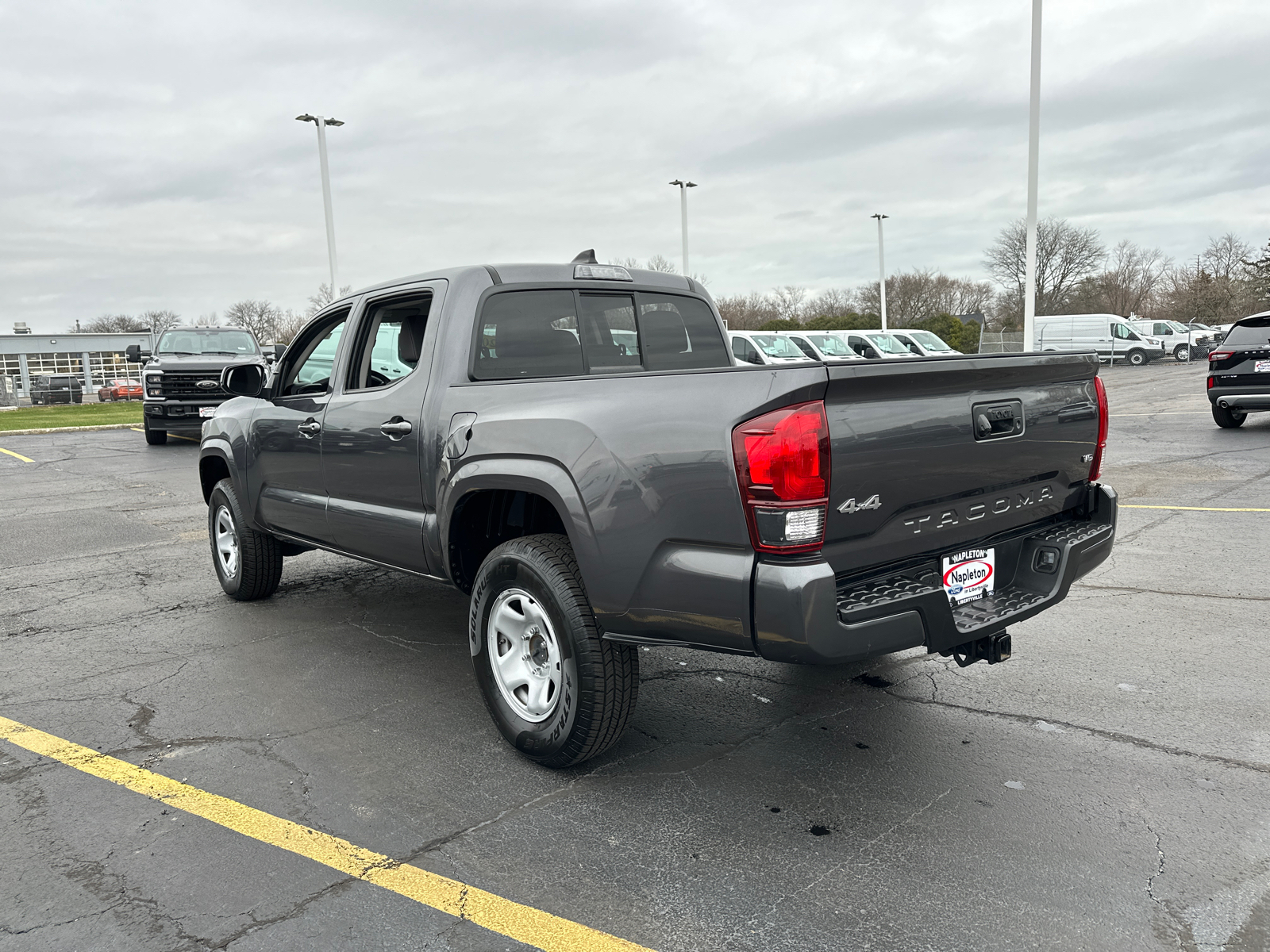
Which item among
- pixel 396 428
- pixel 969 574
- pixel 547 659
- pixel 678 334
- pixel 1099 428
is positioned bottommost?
pixel 547 659

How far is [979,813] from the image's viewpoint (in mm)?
3127

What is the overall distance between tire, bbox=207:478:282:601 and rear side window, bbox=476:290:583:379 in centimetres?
252

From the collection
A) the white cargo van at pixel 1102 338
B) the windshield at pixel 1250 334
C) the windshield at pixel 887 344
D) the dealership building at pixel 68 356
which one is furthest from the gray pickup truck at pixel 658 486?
the dealership building at pixel 68 356

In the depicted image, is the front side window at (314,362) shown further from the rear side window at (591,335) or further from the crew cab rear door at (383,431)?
the rear side window at (591,335)

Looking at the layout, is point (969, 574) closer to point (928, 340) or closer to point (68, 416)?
point (68, 416)

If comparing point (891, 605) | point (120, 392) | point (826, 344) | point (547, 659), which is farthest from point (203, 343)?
point (120, 392)

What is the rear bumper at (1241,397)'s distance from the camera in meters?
13.2

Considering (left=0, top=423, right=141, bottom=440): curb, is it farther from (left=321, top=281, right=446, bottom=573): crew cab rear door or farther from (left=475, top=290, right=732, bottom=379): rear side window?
(left=475, top=290, right=732, bottom=379): rear side window

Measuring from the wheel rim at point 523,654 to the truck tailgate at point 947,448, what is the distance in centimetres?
120

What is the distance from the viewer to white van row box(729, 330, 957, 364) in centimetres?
2625

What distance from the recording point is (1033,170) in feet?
70.5

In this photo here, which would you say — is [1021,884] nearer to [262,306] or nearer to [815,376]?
[815,376]

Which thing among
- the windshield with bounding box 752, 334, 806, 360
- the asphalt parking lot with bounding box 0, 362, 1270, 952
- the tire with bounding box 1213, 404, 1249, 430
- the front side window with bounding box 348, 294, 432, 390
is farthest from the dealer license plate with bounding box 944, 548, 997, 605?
the windshield with bounding box 752, 334, 806, 360

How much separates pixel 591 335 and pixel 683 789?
85.5 inches
